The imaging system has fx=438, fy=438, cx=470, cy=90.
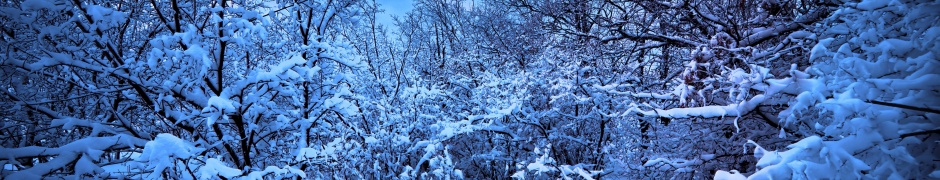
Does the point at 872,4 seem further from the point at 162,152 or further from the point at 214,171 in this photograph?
the point at 162,152

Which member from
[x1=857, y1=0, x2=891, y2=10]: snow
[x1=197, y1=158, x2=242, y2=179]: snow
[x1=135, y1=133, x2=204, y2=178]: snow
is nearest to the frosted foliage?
[x1=857, y1=0, x2=891, y2=10]: snow

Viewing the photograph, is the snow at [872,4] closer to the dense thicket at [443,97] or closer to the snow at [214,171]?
the dense thicket at [443,97]

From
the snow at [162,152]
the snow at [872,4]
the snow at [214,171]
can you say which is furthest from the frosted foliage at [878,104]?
the snow at [162,152]

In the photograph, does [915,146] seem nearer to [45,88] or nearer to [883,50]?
[883,50]

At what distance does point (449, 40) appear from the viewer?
570 inches

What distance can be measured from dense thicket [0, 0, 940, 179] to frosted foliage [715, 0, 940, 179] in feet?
0.04


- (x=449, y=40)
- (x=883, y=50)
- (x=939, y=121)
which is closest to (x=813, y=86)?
(x=883, y=50)

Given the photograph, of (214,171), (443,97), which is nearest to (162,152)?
(214,171)

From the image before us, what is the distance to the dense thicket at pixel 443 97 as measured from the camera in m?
2.69

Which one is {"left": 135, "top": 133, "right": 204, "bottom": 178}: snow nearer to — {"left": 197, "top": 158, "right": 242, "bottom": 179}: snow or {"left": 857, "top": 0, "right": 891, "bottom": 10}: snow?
{"left": 197, "top": 158, "right": 242, "bottom": 179}: snow

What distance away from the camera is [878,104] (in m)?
2.54

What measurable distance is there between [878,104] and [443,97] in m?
6.98

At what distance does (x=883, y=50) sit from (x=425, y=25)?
12916mm

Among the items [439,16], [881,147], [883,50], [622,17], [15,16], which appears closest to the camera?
[881,147]
